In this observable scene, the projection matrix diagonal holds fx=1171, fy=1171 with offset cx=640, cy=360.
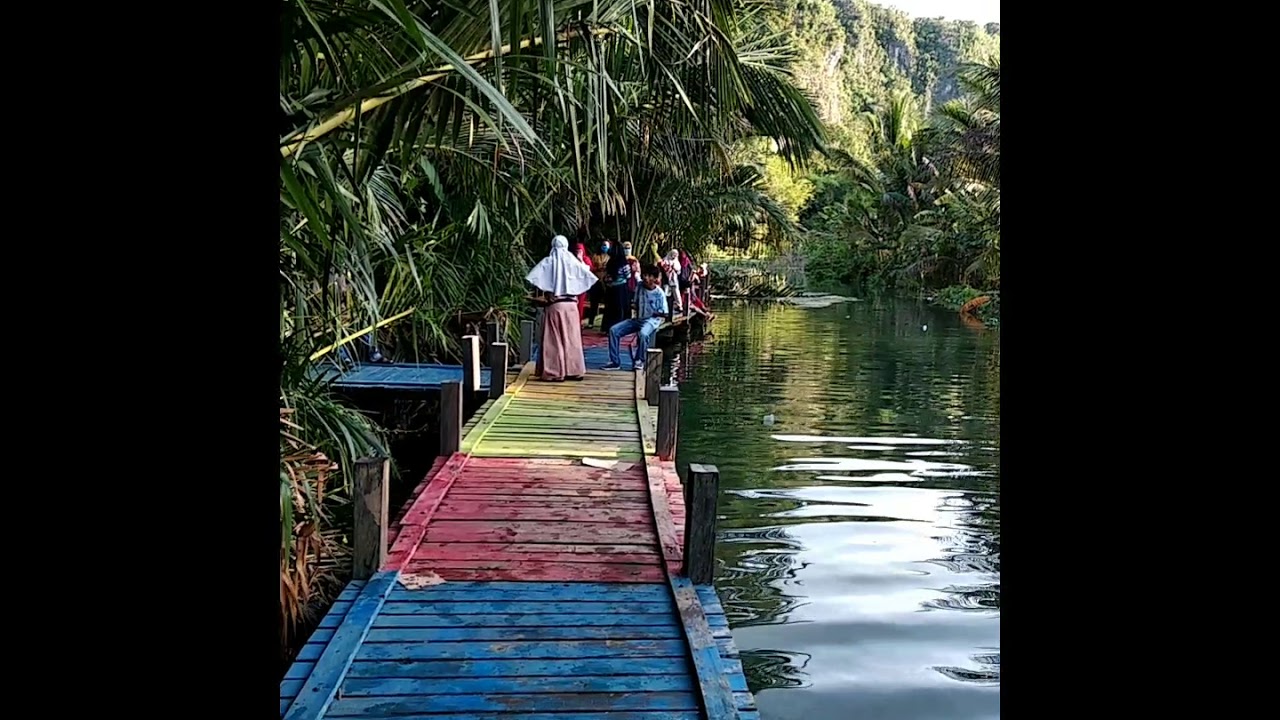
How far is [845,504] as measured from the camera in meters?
9.52

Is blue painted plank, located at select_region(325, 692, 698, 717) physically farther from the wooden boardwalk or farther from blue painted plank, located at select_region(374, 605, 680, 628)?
blue painted plank, located at select_region(374, 605, 680, 628)

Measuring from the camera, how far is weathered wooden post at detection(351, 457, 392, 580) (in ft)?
16.2

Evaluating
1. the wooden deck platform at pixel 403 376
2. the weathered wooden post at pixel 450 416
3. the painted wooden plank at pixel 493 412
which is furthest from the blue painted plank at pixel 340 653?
the wooden deck platform at pixel 403 376

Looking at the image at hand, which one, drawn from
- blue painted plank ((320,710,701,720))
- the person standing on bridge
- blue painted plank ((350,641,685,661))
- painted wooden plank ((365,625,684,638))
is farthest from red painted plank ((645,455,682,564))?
the person standing on bridge

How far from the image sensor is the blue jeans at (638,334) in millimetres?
12555

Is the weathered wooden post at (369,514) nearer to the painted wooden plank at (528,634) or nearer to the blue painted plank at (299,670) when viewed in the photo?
the painted wooden plank at (528,634)

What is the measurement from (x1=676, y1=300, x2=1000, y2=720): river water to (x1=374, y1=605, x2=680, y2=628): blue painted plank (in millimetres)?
1060

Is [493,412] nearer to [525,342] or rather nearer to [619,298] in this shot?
[525,342]

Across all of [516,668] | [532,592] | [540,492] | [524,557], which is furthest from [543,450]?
[516,668]

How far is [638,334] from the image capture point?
1287cm
